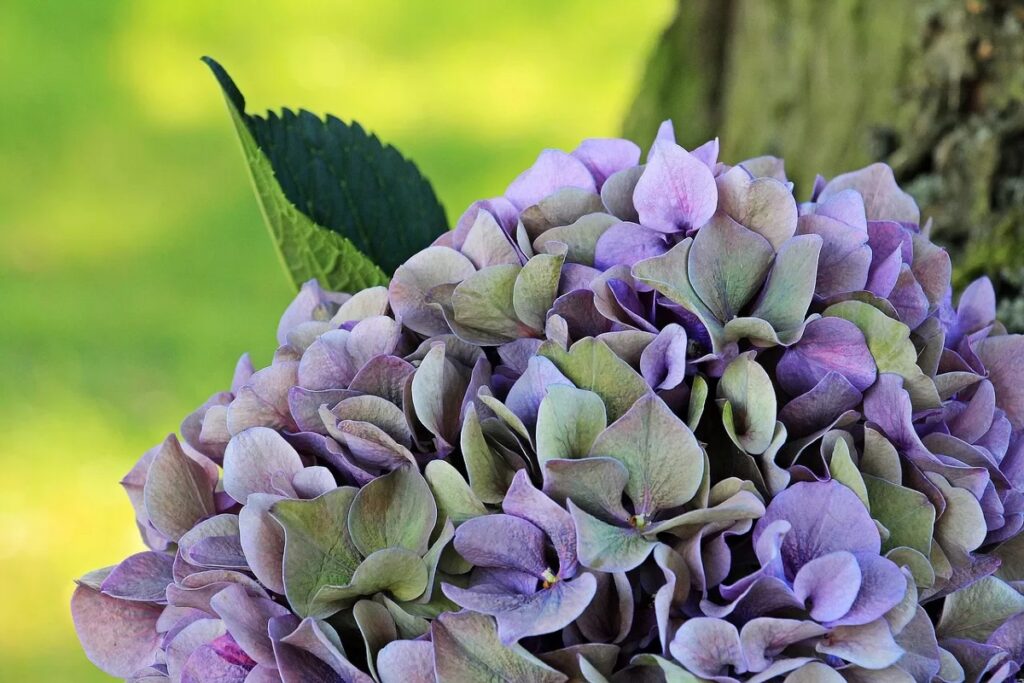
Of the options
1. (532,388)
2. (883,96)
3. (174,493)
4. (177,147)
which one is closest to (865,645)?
(532,388)

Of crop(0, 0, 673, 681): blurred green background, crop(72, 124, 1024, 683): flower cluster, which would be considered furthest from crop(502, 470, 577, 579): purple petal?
crop(0, 0, 673, 681): blurred green background

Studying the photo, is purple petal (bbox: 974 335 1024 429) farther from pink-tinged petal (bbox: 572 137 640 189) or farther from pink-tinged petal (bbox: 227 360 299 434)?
pink-tinged petal (bbox: 227 360 299 434)

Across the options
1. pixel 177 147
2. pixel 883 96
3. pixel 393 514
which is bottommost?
pixel 393 514

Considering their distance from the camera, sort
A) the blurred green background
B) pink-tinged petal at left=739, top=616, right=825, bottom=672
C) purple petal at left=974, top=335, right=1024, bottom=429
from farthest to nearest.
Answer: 1. the blurred green background
2. purple petal at left=974, top=335, right=1024, bottom=429
3. pink-tinged petal at left=739, top=616, right=825, bottom=672

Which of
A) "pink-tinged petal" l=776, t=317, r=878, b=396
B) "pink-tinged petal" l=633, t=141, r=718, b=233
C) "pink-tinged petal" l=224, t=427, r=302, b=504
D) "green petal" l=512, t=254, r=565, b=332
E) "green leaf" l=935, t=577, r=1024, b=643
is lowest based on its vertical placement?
"green leaf" l=935, t=577, r=1024, b=643

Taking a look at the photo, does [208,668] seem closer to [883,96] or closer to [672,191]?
[672,191]

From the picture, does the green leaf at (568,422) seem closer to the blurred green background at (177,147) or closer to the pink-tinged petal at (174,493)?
the pink-tinged petal at (174,493)

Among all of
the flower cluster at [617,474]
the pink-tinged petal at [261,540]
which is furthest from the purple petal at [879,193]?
the pink-tinged petal at [261,540]

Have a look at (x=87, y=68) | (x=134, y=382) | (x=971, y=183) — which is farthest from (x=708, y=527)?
(x=87, y=68)
